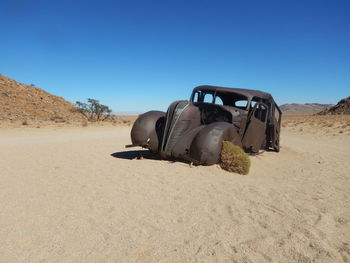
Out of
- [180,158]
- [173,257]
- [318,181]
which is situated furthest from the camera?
[180,158]

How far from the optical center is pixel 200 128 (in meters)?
7.25

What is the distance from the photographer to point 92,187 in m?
5.32

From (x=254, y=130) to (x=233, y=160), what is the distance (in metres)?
2.33

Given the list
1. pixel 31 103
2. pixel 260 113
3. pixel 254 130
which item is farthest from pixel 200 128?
pixel 31 103

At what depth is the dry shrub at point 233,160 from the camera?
6543 mm

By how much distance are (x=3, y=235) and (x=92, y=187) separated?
2018 mm

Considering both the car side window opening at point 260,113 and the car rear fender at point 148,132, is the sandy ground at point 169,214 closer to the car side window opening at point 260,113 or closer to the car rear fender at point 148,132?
the car rear fender at point 148,132

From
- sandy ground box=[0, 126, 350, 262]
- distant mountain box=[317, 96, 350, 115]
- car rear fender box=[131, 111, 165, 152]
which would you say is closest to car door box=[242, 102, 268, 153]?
sandy ground box=[0, 126, 350, 262]

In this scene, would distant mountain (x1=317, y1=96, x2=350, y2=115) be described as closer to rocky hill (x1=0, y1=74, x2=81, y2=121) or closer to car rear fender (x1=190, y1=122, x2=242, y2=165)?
rocky hill (x1=0, y1=74, x2=81, y2=121)

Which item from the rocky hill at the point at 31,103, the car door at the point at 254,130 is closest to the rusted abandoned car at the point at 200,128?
the car door at the point at 254,130

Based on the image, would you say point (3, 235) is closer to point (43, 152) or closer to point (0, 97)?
point (43, 152)

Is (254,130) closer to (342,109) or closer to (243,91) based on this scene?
(243,91)

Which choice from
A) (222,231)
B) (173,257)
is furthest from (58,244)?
(222,231)

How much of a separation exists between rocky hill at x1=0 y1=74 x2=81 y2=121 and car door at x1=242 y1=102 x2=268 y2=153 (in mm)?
25661
